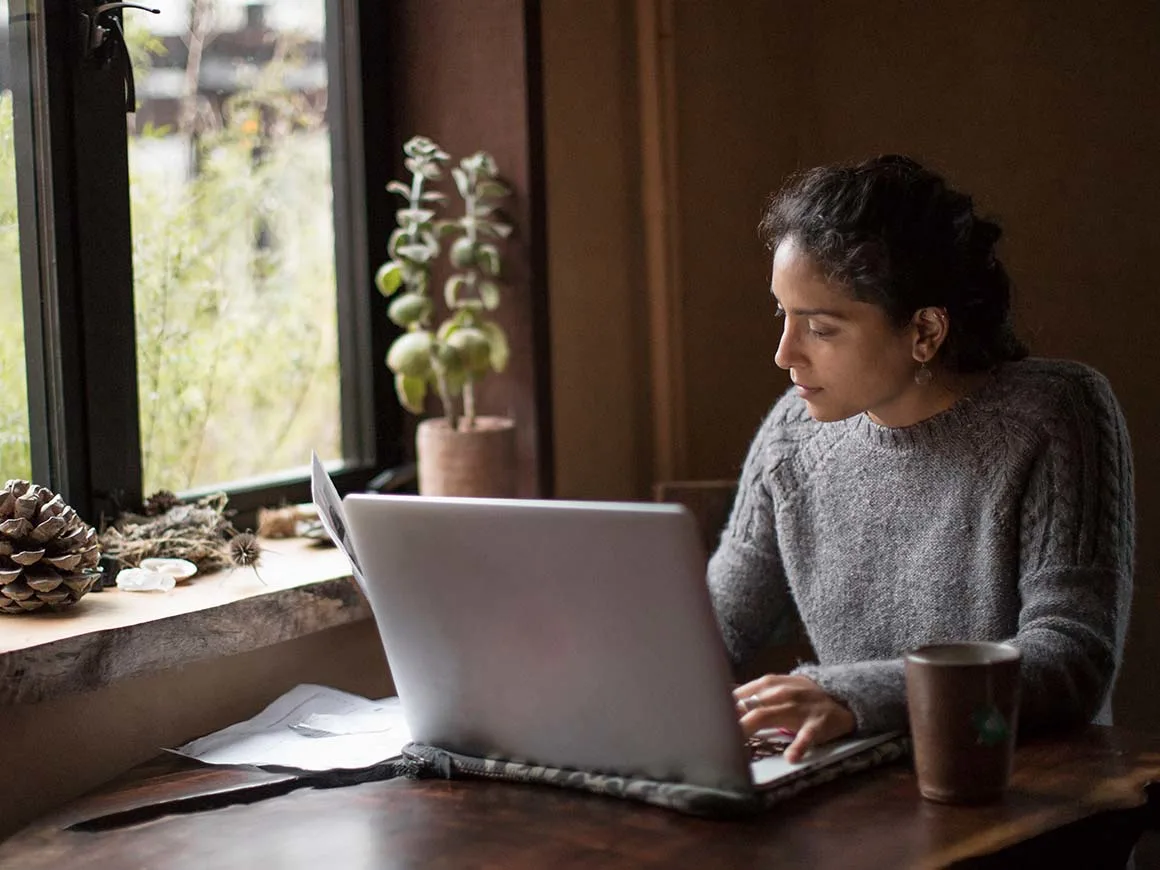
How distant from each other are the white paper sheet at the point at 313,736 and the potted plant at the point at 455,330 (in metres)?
0.52

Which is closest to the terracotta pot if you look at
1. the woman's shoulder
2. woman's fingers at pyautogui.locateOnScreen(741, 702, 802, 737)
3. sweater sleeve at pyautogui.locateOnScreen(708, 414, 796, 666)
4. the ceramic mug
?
sweater sleeve at pyautogui.locateOnScreen(708, 414, 796, 666)

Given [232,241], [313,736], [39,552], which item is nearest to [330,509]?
[313,736]

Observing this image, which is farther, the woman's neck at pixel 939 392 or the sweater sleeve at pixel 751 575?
the sweater sleeve at pixel 751 575

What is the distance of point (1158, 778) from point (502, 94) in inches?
54.2

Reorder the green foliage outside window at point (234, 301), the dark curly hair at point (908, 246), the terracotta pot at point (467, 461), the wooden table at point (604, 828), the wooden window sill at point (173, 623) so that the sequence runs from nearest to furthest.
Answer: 1. the wooden table at point (604, 828)
2. the wooden window sill at point (173, 623)
3. the dark curly hair at point (908, 246)
4. the green foliage outside window at point (234, 301)
5. the terracotta pot at point (467, 461)

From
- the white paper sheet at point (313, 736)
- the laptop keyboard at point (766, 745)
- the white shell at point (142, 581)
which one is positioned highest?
the white shell at point (142, 581)

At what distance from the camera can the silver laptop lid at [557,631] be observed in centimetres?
107

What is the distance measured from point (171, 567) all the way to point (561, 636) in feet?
2.44

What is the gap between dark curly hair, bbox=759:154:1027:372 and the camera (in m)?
1.50

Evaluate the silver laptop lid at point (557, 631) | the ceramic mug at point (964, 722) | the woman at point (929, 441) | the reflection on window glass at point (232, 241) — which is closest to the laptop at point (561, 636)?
the silver laptop lid at point (557, 631)

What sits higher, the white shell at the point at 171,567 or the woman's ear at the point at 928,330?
the woman's ear at the point at 928,330

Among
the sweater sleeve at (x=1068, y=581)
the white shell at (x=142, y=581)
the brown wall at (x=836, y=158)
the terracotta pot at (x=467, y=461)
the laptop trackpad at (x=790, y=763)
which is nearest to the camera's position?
the laptop trackpad at (x=790, y=763)

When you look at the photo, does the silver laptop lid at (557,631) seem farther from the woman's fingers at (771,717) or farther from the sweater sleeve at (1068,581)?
the sweater sleeve at (1068,581)

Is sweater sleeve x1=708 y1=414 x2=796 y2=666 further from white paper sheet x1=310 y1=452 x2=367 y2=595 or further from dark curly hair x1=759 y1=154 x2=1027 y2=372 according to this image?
white paper sheet x1=310 y1=452 x2=367 y2=595
